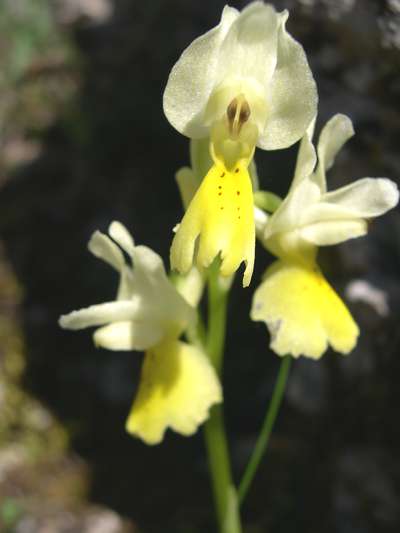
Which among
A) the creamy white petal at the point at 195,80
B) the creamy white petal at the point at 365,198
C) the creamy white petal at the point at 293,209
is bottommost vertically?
the creamy white petal at the point at 365,198

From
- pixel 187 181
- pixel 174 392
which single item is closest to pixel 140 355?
pixel 174 392

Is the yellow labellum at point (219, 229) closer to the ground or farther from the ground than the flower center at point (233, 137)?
closer to the ground

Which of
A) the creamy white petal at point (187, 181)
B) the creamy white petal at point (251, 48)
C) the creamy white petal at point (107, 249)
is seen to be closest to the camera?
the creamy white petal at point (251, 48)

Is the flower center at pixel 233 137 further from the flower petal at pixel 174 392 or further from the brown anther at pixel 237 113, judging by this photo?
the flower petal at pixel 174 392

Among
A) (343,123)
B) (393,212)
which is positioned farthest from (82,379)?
(343,123)

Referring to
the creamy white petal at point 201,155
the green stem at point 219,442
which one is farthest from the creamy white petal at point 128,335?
the creamy white petal at point 201,155

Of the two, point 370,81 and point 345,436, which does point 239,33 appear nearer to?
point 370,81

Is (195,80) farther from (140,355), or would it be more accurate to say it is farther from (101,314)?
(140,355)
